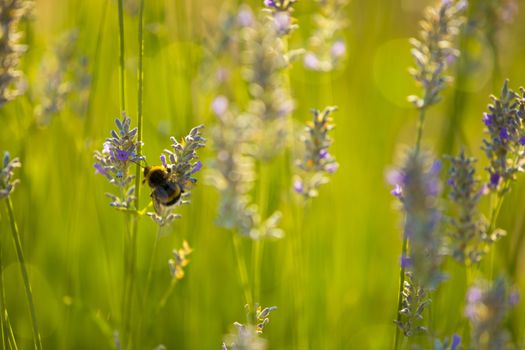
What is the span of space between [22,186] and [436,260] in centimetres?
151

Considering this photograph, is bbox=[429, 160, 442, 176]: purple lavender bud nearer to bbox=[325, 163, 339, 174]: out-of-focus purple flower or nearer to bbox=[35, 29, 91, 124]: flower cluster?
bbox=[325, 163, 339, 174]: out-of-focus purple flower

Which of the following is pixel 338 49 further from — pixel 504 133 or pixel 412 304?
pixel 412 304

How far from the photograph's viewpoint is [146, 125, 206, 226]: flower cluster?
44.8 inches

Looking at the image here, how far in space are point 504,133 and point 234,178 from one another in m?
0.84

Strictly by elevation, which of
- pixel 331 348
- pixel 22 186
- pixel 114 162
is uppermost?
pixel 114 162

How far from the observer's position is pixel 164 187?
124 cm

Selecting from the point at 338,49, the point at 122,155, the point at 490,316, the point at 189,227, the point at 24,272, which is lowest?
the point at 189,227

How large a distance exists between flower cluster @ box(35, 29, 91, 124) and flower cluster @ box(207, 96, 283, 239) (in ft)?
1.53

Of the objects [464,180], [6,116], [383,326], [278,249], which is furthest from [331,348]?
[6,116]

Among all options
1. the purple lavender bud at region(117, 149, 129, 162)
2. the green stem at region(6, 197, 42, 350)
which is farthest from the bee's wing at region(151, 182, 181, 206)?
the green stem at region(6, 197, 42, 350)

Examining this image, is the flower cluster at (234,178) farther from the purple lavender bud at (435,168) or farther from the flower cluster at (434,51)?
the purple lavender bud at (435,168)

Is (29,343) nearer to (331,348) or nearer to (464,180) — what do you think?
(331,348)

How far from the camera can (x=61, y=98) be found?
1.86m

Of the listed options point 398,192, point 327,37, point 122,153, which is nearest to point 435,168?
point 398,192
